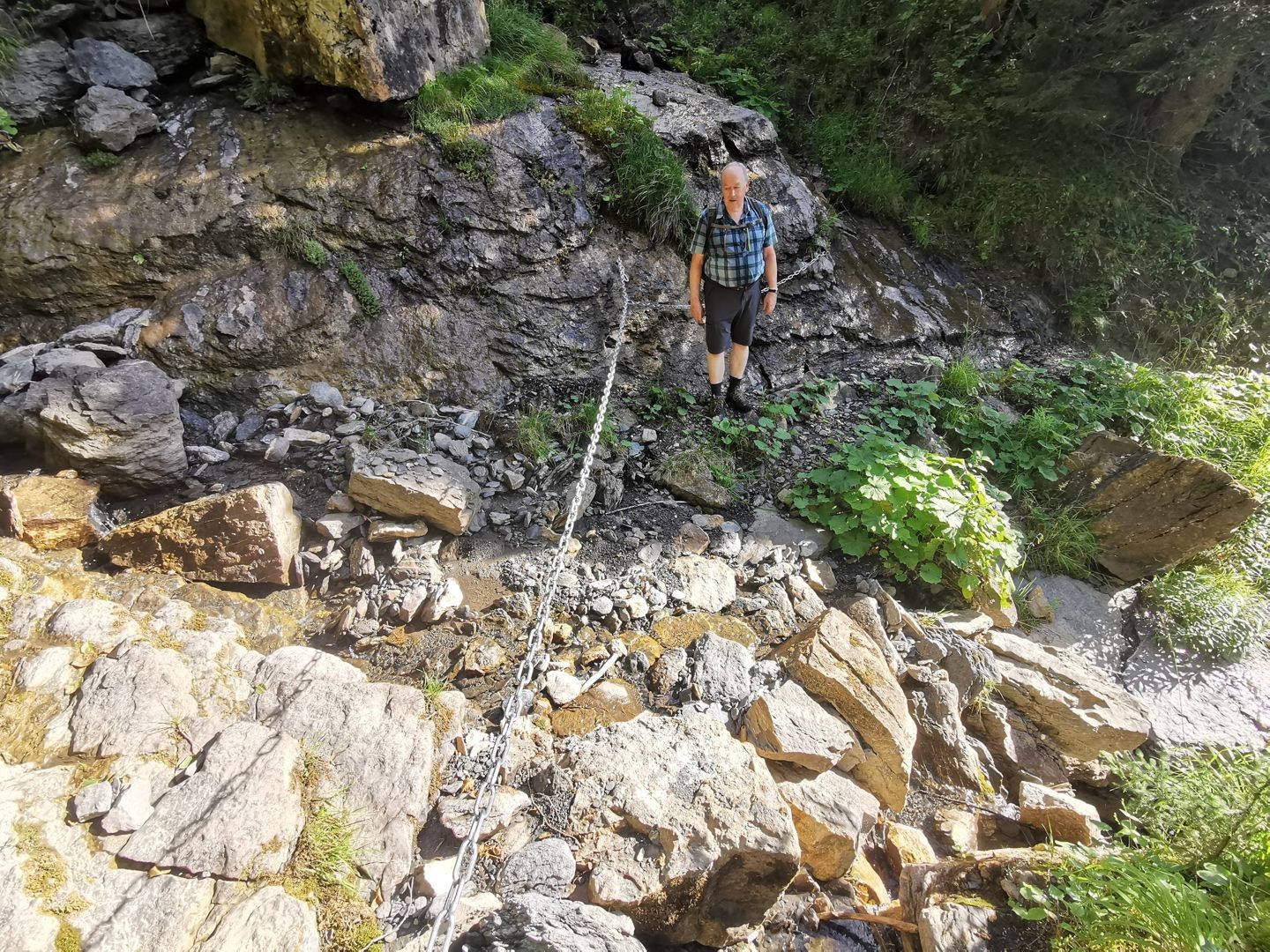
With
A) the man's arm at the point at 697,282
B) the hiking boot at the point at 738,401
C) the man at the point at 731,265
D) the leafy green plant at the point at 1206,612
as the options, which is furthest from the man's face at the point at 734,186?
the leafy green plant at the point at 1206,612

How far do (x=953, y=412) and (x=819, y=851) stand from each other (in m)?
4.21

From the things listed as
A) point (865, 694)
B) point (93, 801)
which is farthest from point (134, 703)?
point (865, 694)

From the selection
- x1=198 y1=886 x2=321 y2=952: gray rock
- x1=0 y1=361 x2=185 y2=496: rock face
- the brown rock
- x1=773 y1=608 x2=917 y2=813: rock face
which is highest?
x1=773 y1=608 x2=917 y2=813: rock face

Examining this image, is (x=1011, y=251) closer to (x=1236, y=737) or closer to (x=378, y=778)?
(x=1236, y=737)

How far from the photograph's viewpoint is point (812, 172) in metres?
7.27

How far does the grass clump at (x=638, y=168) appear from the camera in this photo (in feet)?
18.3

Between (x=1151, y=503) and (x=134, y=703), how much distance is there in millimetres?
6863

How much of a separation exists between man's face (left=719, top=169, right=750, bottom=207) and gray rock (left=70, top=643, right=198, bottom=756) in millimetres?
4391

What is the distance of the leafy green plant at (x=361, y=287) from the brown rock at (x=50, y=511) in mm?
2368

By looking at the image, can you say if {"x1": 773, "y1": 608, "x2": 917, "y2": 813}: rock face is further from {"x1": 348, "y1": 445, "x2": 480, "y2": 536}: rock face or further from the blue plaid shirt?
the blue plaid shirt

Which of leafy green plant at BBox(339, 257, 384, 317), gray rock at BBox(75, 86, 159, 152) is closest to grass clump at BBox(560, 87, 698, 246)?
leafy green plant at BBox(339, 257, 384, 317)

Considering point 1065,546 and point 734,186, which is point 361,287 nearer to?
point 734,186

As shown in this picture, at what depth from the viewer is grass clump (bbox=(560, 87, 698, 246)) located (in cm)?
558

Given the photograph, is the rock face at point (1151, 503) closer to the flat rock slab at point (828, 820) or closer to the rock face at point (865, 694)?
the rock face at point (865, 694)
